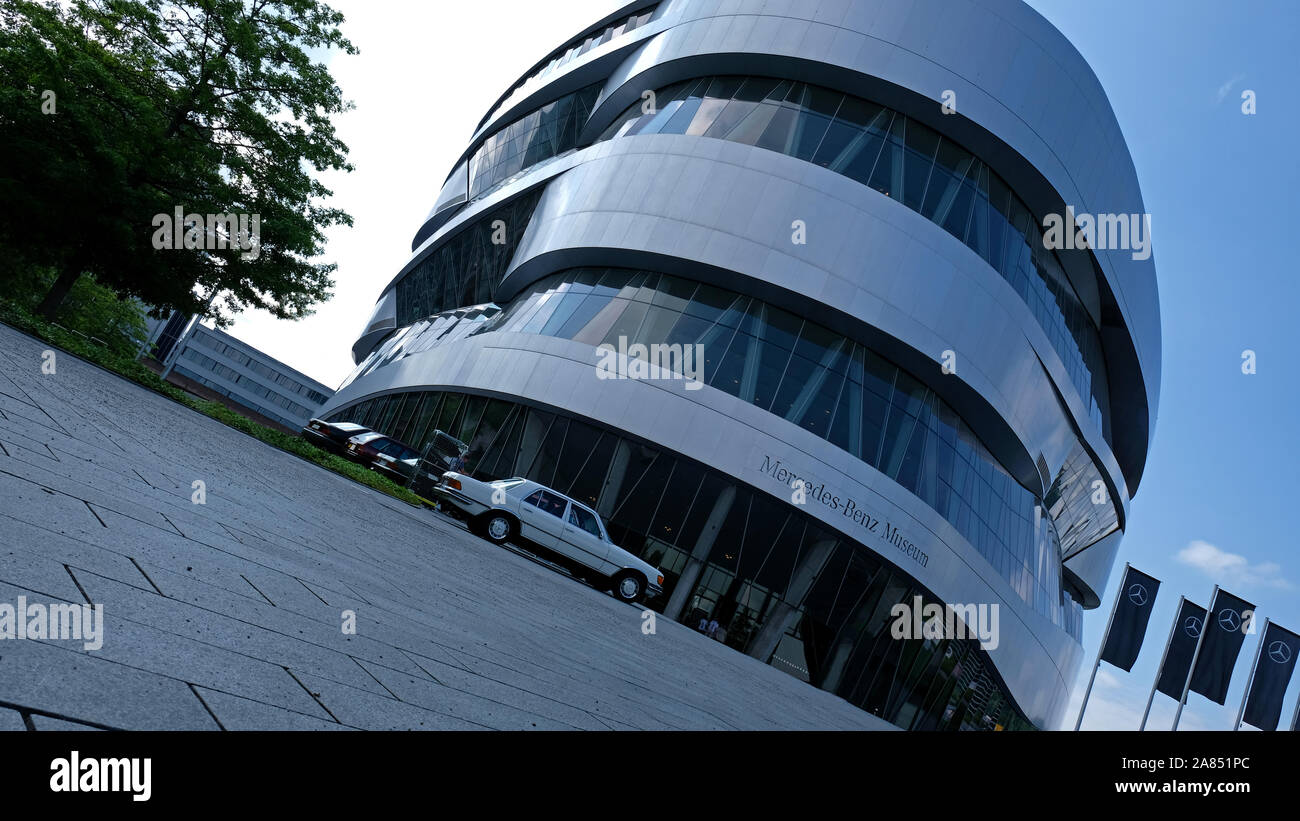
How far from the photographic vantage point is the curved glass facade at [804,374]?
1062 inches

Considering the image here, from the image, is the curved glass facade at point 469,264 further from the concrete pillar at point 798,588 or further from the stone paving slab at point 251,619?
the stone paving slab at point 251,619

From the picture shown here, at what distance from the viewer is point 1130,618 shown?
27.7 metres

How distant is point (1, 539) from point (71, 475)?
2.34 metres

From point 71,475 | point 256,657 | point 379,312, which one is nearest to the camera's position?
point 256,657

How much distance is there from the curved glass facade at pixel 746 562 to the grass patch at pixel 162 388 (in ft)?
22.0

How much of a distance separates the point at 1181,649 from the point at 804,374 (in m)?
15.8

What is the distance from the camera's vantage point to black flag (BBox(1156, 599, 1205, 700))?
1042 inches

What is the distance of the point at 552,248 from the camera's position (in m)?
32.1

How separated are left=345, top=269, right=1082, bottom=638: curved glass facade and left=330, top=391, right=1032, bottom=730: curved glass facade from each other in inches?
126

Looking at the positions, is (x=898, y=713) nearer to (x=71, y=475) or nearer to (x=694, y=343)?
(x=694, y=343)

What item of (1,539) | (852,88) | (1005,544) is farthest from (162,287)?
(1005,544)

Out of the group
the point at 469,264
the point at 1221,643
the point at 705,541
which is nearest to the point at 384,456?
the point at 705,541

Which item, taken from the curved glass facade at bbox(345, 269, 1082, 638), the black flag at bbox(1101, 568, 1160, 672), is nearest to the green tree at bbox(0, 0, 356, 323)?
the curved glass facade at bbox(345, 269, 1082, 638)

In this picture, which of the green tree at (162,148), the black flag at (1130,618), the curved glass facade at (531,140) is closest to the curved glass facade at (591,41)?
the curved glass facade at (531,140)
